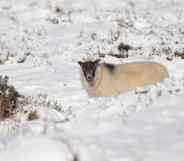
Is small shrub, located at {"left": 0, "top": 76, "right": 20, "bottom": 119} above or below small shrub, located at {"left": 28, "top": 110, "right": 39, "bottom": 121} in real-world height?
above

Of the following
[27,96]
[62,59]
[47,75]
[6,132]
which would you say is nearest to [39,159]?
[6,132]

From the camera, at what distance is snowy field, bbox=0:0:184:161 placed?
220 inches

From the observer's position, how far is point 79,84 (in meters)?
11.1

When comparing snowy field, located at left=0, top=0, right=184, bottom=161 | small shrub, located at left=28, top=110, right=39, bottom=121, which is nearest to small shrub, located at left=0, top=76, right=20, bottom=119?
snowy field, located at left=0, top=0, right=184, bottom=161

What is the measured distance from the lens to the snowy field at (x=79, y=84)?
5582 millimetres

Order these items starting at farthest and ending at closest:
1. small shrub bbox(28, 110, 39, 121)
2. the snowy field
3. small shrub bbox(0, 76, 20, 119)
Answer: small shrub bbox(0, 76, 20, 119) < small shrub bbox(28, 110, 39, 121) < the snowy field

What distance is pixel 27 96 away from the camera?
9984 mm

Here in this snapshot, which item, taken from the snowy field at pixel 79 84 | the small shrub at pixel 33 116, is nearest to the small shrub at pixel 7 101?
the snowy field at pixel 79 84

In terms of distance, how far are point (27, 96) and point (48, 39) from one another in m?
6.08

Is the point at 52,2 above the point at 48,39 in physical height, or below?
above

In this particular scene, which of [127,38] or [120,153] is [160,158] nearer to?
[120,153]

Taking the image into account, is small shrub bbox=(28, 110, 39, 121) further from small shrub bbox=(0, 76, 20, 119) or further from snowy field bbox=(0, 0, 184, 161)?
small shrub bbox=(0, 76, 20, 119)

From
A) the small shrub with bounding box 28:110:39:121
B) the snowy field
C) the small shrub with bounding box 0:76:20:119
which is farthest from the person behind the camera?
the small shrub with bounding box 0:76:20:119

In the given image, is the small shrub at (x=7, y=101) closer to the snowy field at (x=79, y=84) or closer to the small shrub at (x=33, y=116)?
the snowy field at (x=79, y=84)
